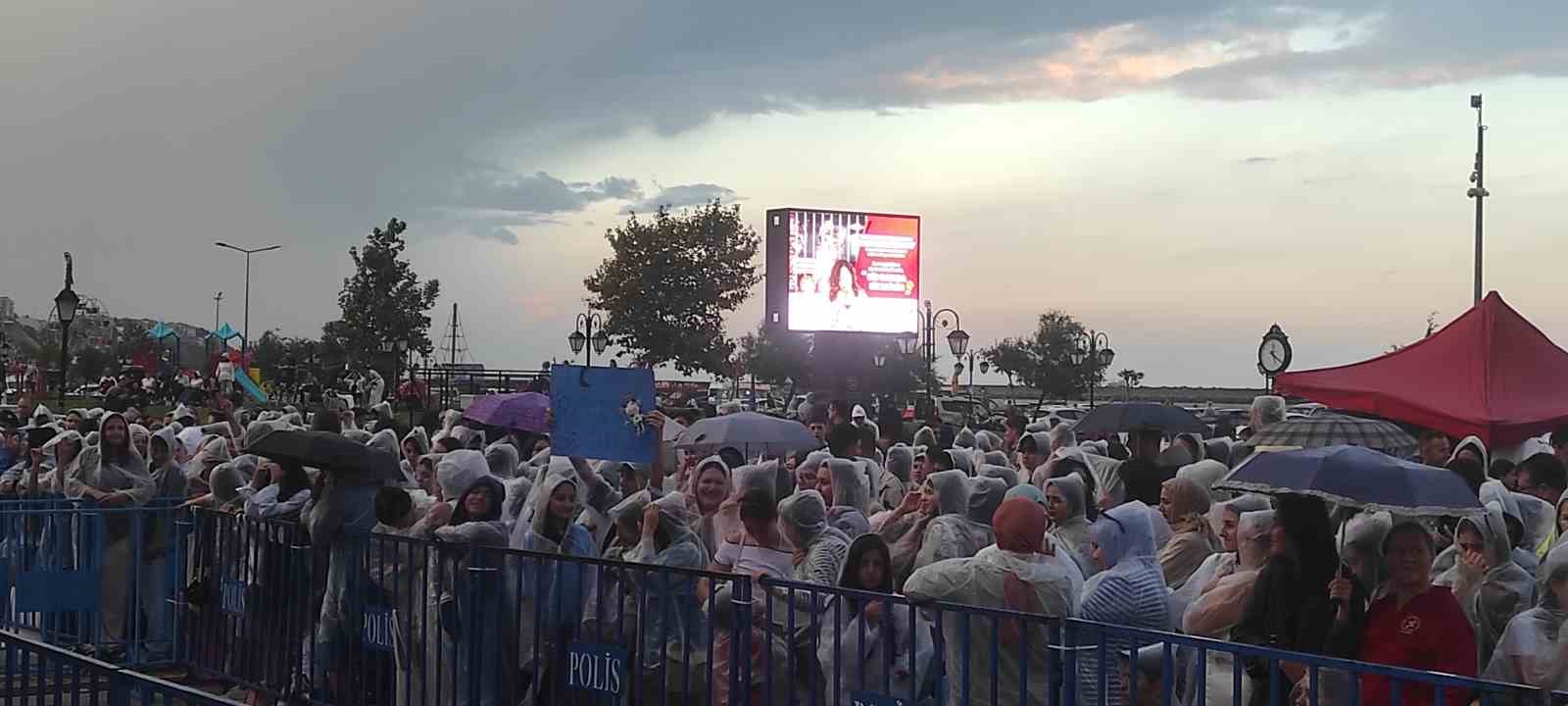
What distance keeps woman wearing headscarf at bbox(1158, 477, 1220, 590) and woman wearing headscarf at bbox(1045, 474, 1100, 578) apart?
38 cm

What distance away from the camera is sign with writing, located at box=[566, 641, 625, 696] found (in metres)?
6.60

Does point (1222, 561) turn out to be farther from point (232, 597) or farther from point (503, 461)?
point (232, 597)

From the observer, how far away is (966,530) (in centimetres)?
741

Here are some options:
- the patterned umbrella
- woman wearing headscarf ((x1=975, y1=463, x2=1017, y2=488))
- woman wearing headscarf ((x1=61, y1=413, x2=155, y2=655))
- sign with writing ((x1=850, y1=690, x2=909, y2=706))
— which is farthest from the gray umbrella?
sign with writing ((x1=850, y1=690, x2=909, y2=706))

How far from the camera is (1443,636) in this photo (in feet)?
16.5

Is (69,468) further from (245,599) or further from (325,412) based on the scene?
(245,599)

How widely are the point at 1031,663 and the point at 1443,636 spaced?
1.40 metres

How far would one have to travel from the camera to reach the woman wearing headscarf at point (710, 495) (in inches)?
331

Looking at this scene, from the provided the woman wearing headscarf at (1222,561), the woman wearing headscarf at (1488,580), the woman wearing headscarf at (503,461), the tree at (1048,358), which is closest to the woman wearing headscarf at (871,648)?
the woman wearing headscarf at (1222,561)

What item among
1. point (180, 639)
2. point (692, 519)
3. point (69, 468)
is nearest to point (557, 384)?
point (692, 519)

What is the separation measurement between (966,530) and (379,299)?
51.9m

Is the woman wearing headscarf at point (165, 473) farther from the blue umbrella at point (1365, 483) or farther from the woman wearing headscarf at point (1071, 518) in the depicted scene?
the blue umbrella at point (1365, 483)

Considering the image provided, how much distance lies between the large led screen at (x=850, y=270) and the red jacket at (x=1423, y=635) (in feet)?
107

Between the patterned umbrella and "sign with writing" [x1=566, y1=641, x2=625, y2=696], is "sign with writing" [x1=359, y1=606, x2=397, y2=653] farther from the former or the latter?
the patterned umbrella
